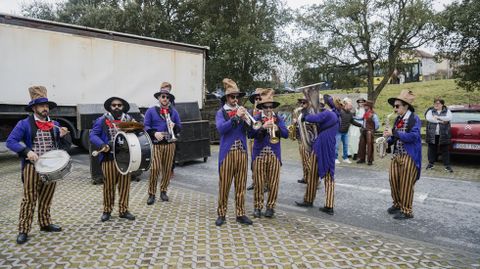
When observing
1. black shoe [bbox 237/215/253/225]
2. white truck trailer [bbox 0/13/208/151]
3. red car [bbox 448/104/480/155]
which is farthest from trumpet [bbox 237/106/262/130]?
red car [bbox 448/104/480/155]

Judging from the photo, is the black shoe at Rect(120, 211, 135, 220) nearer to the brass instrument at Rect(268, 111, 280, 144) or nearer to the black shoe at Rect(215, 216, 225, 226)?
the black shoe at Rect(215, 216, 225, 226)

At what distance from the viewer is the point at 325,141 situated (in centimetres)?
608

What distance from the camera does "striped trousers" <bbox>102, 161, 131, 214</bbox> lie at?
543 cm

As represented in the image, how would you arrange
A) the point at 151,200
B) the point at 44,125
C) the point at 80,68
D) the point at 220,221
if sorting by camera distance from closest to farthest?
the point at 44,125, the point at 220,221, the point at 151,200, the point at 80,68

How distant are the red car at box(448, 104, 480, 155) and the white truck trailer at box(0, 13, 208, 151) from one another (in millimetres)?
8101

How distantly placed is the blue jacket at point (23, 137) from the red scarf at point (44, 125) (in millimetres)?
44

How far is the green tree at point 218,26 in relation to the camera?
64.2 feet

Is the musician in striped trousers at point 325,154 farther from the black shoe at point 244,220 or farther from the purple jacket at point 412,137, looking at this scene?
the black shoe at point 244,220

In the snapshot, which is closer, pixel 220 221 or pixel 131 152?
pixel 131 152

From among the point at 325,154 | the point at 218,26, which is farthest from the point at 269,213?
the point at 218,26

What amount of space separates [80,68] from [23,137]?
7474 mm

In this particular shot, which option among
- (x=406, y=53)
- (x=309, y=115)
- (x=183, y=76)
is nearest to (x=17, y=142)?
(x=309, y=115)

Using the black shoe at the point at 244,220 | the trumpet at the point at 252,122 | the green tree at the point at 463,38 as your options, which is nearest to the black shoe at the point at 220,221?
the black shoe at the point at 244,220

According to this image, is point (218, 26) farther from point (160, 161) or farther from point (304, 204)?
point (304, 204)
